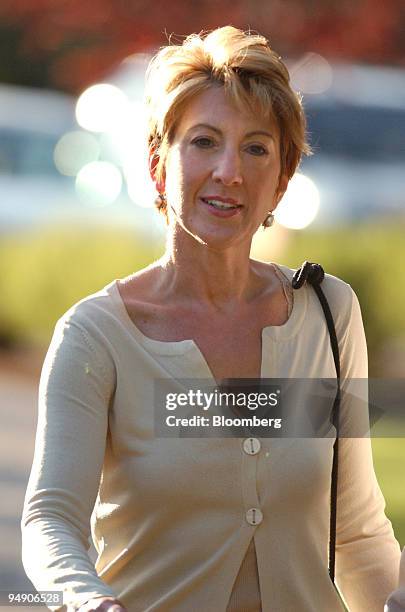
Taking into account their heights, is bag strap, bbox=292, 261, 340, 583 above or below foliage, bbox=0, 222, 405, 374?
below

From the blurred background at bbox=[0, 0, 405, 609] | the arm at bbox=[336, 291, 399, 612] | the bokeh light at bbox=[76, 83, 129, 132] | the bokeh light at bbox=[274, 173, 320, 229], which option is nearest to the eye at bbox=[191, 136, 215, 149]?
the arm at bbox=[336, 291, 399, 612]

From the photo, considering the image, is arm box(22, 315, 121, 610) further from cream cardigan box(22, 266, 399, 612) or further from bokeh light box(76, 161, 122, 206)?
bokeh light box(76, 161, 122, 206)

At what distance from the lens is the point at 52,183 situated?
1361 cm

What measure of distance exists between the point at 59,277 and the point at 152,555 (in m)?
8.80

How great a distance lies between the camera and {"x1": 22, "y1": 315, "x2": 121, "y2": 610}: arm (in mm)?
2367

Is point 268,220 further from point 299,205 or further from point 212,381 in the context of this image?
point 299,205

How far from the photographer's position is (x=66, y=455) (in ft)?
8.05

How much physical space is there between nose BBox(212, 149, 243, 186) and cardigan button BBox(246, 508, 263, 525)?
0.55 m

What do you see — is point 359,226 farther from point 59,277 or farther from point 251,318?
point 251,318

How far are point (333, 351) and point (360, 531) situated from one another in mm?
318

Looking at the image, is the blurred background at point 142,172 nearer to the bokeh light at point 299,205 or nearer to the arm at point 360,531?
the bokeh light at point 299,205

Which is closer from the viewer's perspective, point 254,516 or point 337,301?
point 254,516

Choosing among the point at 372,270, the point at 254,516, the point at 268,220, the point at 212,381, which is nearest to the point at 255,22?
the point at 372,270

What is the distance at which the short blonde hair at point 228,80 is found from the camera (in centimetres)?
265
